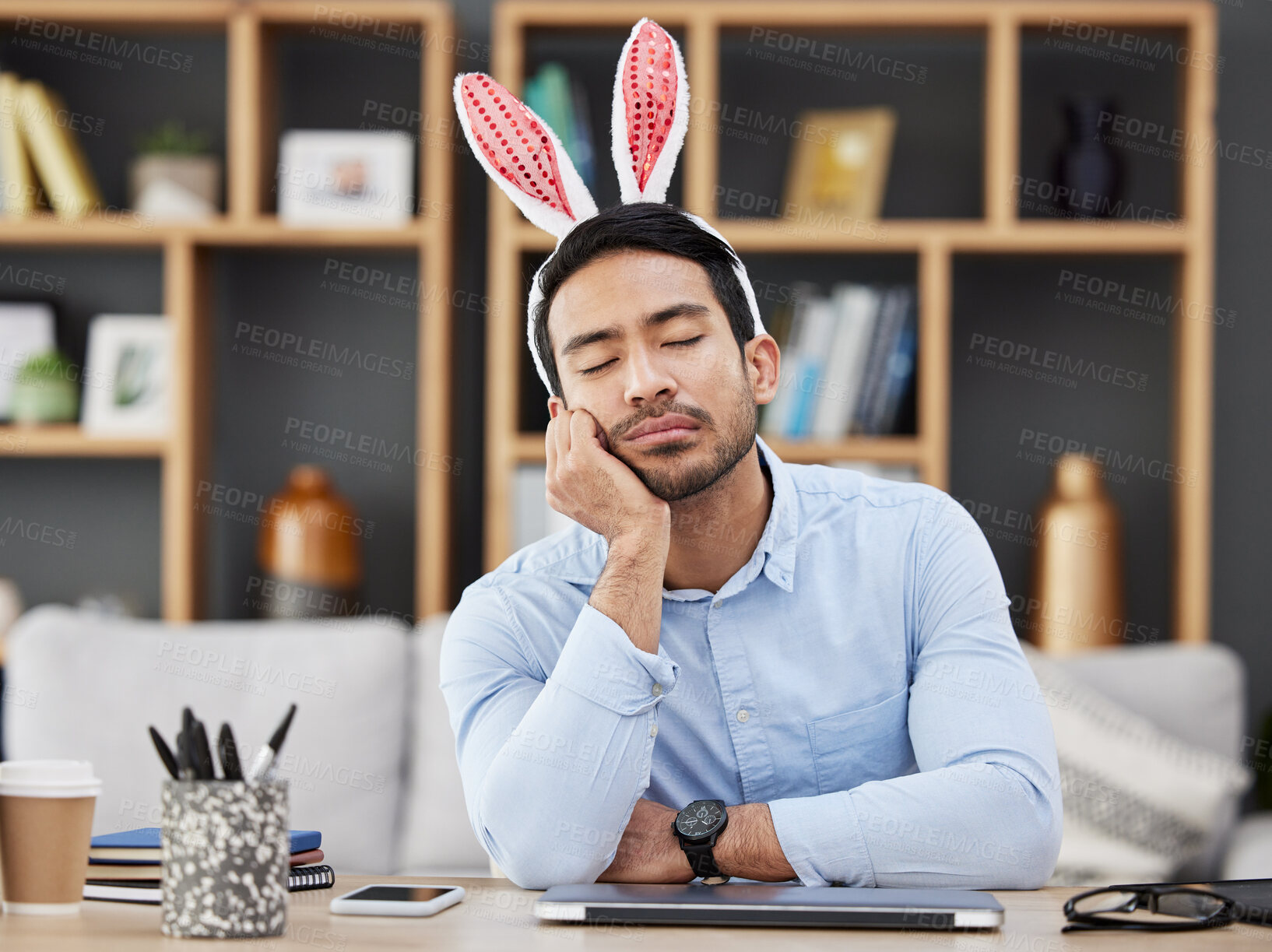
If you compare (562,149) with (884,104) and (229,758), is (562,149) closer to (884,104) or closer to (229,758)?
(229,758)

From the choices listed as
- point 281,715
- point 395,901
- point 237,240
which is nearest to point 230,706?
point 281,715

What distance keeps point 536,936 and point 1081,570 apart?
6.81 ft

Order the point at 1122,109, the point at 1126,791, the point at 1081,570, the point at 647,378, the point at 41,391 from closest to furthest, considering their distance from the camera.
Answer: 1. the point at 647,378
2. the point at 1126,791
3. the point at 1081,570
4. the point at 41,391
5. the point at 1122,109

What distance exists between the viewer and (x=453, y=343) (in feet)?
9.62

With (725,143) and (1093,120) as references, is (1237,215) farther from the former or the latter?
(725,143)

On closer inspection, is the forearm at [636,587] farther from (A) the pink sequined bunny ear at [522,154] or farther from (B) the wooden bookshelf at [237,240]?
(B) the wooden bookshelf at [237,240]

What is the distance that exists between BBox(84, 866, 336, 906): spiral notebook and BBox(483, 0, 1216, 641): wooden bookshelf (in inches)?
64.2

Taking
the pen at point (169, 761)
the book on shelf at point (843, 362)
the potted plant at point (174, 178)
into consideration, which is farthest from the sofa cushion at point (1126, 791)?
the potted plant at point (174, 178)

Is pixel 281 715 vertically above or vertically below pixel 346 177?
below

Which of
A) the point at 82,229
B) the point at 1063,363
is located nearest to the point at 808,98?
the point at 1063,363

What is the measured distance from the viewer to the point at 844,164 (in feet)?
9.29

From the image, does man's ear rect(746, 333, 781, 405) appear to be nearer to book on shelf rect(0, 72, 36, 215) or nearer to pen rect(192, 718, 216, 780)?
pen rect(192, 718, 216, 780)

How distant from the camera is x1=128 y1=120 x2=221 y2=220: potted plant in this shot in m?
2.82

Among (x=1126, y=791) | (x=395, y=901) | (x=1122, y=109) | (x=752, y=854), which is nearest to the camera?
(x=395, y=901)
